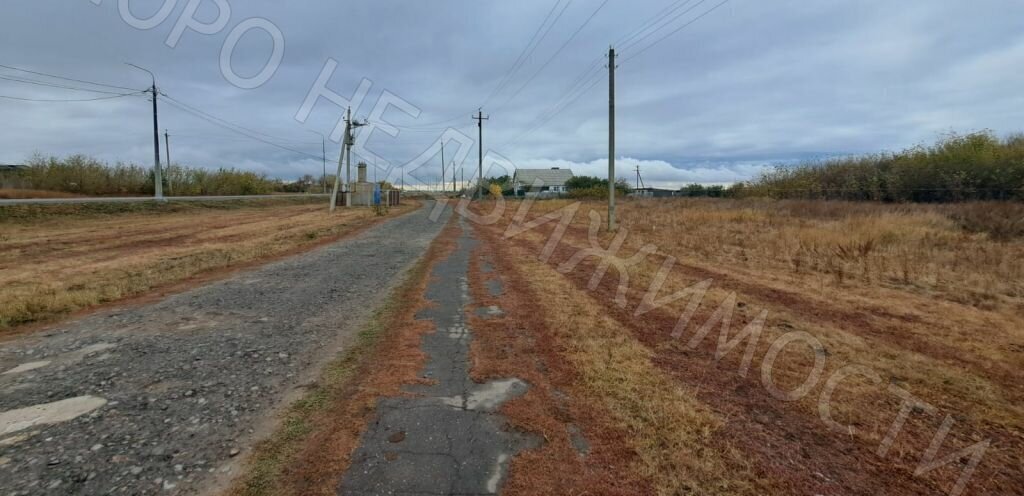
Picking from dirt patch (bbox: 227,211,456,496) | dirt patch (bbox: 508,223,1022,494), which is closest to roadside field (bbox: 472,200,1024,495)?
dirt patch (bbox: 508,223,1022,494)

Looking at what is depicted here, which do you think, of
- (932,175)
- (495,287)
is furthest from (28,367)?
(932,175)

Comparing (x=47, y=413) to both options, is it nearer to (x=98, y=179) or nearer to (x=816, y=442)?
(x=816, y=442)

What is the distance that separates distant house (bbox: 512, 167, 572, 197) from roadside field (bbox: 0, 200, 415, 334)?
2518 inches

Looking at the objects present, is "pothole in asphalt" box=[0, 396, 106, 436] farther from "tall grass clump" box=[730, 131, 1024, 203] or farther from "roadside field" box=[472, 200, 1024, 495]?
"tall grass clump" box=[730, 131, 1024, 203]

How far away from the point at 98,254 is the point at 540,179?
83.7 meters

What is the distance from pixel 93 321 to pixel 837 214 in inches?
983

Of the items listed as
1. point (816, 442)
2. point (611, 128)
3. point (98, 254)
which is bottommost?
point (816, 442)

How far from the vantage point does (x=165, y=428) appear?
10.1ft

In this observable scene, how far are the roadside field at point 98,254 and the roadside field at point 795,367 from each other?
629 centimetres

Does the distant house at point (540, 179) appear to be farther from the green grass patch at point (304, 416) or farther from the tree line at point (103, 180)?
the green grass patch at point (304, 416)

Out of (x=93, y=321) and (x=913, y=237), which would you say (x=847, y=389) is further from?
(x=913, y=237)

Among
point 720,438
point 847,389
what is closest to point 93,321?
point 720,438

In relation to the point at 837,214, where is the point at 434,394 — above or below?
below

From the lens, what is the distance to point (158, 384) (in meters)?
3.76
